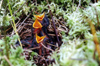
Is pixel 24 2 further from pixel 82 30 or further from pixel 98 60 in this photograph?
pixel 98 60

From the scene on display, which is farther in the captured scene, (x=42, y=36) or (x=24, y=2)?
(x=24, y=2)

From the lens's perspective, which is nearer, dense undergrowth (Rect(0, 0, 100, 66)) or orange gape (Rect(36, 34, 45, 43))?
dense undergrowth (Rect(0, 0, 100, 66))

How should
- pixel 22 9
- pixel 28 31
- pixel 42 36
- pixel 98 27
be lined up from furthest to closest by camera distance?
pixel 22 9 → pixel 28 31 → pixel 42 36 → pixel 98 27

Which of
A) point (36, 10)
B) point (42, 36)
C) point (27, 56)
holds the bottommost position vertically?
point (27, 56)

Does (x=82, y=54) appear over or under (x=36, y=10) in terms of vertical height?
under

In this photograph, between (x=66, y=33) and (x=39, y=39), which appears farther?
(x=66, y=33)

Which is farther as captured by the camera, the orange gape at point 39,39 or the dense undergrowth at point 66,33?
the orange gape at point 39,39

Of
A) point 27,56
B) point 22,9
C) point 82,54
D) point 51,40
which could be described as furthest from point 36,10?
point 82,54

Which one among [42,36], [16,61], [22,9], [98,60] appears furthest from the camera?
[22,9]
